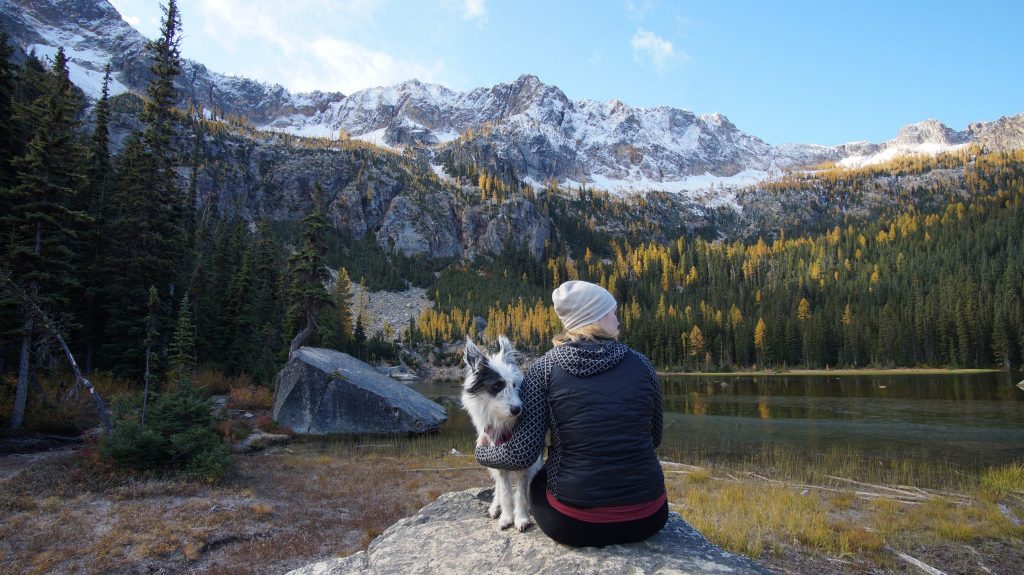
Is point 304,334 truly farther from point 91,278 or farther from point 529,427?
point 529,427

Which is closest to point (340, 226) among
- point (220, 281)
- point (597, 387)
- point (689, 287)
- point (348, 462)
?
point (689, 287)

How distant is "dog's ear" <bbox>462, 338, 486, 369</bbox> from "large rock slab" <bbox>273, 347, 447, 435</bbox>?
2002 centimetres

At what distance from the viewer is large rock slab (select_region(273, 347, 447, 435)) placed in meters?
21.3

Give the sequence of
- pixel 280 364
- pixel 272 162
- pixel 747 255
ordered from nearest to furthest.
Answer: pixel 280 364 → pixel 747 255 → pixel 272 162

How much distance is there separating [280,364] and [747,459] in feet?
90.5

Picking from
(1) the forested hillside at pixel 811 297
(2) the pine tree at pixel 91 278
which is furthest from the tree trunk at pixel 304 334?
(1) the forested hillside at pixel 811 297

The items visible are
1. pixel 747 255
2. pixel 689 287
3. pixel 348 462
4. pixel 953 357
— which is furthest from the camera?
pixel 747 255

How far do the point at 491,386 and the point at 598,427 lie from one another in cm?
85

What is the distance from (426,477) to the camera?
13227 millimetres

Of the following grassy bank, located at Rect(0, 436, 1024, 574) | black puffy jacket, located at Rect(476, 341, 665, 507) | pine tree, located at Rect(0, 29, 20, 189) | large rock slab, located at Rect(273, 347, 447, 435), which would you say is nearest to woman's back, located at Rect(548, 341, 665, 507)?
black puffy jacket, located at Rect(476, 341, 665, 507)

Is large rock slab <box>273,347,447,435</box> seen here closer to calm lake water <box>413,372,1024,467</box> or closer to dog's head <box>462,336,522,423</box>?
calm lake water <box>413,372,1024,467</box>

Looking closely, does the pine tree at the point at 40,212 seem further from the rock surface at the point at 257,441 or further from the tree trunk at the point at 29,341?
the rock surface at the point at 257,441

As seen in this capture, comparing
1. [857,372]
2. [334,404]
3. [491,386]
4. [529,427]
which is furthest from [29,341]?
[857,372]

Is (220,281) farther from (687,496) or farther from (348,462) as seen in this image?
(687,496)
